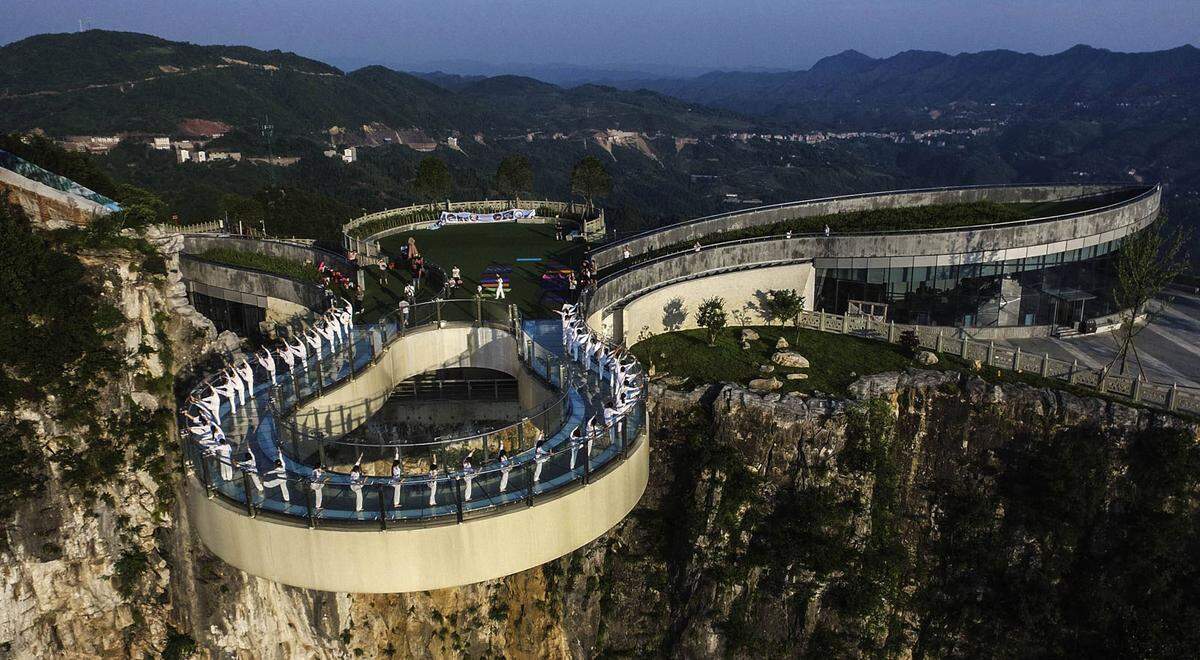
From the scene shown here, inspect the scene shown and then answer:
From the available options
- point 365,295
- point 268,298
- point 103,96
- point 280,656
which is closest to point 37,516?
point 280,656

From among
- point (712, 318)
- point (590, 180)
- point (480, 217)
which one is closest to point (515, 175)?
point (480, 217)

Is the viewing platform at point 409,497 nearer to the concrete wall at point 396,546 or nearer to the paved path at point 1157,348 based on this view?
the concrete wall at point 396,546

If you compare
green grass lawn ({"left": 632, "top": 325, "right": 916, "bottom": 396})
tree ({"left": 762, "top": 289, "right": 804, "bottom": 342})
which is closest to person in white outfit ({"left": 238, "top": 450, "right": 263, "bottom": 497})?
green grass lawn ({"left": 632, "top": 325, "right": 916, "bottom": 396})

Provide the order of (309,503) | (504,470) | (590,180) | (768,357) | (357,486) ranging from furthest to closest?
(590,180) < (768,357) < (504,470) < (309,503) < (357,486)

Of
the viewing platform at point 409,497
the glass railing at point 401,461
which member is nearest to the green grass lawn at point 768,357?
the glass railing at point 401,461

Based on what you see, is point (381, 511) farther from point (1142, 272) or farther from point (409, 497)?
point (1142, 272)
